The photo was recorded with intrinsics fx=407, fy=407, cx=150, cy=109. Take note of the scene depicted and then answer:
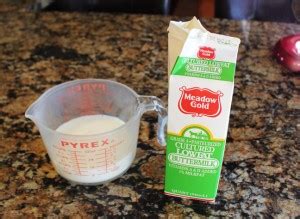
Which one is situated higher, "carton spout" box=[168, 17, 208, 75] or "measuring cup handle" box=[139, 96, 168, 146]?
"carton spout" box=[168, 17, 208, 75]

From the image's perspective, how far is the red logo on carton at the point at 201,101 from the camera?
20.0 inches

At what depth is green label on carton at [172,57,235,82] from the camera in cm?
50

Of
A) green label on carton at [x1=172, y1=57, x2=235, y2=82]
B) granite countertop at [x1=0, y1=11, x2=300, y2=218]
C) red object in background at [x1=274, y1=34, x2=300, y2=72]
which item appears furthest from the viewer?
red object in background at [x1=274, y1=34, x2=300, y2=72]

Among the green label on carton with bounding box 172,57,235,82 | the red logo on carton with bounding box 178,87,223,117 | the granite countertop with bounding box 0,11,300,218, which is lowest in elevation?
the granite countertop with bounding box 0,11,300,218

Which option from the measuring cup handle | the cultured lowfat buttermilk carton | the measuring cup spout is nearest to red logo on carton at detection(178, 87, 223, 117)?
the cultured lowfat buttermilk carton

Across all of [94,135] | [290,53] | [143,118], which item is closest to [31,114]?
[94,135]

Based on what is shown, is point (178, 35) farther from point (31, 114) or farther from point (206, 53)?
point (31, 114)

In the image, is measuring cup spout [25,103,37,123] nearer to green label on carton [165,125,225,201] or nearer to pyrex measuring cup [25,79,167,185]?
pyrex measuring cup [25,79,167,185]

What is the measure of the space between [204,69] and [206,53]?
3cm

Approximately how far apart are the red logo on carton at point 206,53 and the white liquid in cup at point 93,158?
6.9 inches

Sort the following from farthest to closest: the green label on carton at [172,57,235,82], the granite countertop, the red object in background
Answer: the red object in background
the granite countertop
the green label on carton at [172,57,235,82]

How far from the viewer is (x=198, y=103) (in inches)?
20.3

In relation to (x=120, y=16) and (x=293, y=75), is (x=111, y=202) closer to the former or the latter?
(x=293, y=75)

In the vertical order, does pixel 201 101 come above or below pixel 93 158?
above
